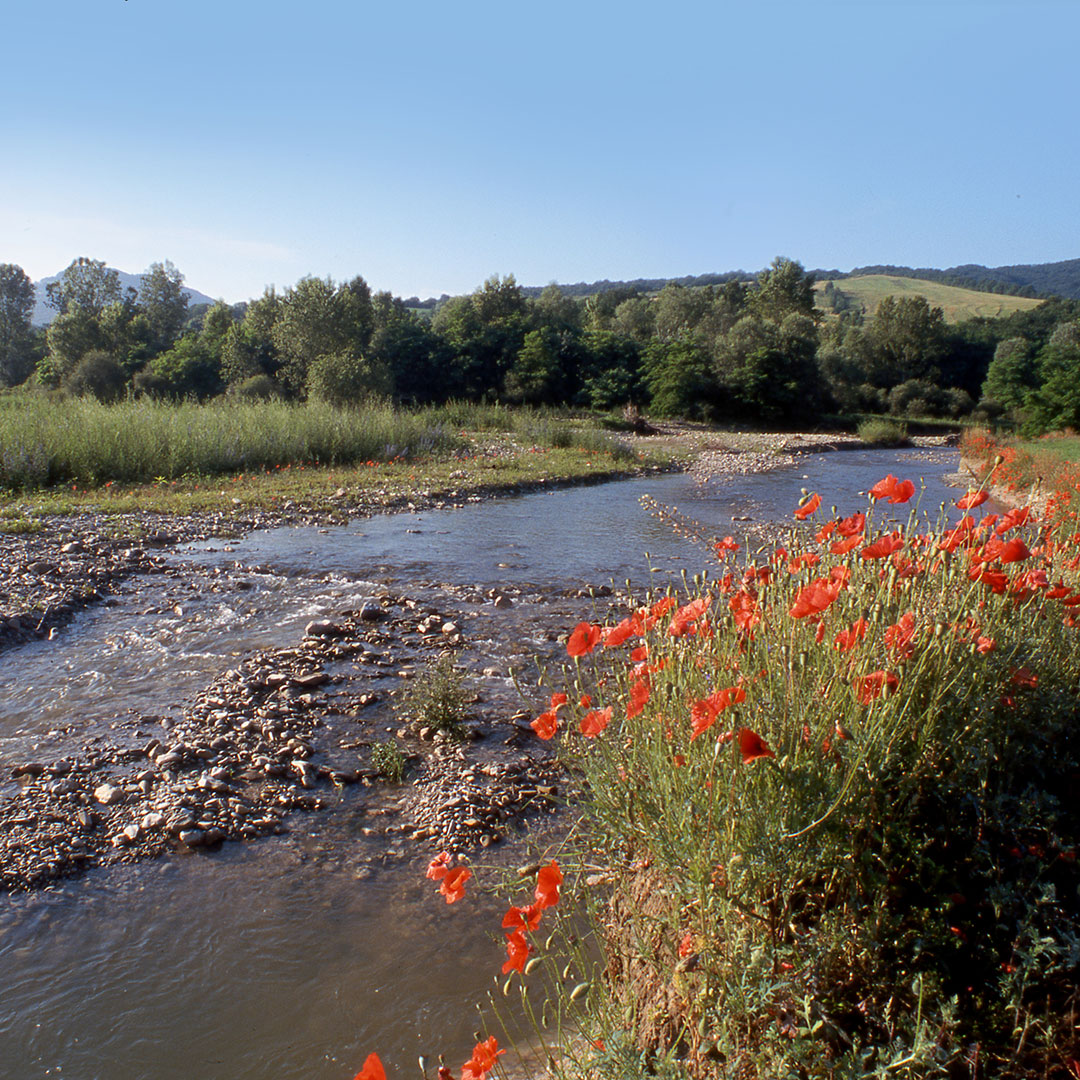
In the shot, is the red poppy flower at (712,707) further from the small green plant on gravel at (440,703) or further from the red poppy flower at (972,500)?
the small green plant on gravel at (440,703)

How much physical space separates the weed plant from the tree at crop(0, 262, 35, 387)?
6055cm

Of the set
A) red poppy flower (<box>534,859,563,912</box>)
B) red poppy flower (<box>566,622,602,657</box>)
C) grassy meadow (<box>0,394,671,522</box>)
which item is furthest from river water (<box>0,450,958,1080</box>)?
grassy meadow (<box>0,394,671,522</box>)

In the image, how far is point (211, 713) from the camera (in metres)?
4.94

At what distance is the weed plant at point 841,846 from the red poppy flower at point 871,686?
10mm

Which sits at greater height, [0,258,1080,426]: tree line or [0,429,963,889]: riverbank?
[0,258,1080,426]: tree line

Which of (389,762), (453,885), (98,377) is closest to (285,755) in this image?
(389,762)

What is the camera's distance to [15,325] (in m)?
57.0

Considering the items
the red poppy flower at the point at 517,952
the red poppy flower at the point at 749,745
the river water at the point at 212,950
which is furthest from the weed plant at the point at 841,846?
the river water at the point at 212,950

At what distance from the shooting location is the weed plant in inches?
71.3

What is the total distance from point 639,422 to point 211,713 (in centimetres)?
3008

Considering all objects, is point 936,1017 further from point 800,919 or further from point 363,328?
point 363,328

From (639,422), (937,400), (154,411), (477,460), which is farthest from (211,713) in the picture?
(937,400)

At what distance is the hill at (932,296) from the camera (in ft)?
289

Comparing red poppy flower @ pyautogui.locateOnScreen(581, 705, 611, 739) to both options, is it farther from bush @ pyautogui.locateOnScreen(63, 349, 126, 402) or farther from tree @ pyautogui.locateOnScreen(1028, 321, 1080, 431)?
bush @ pyautogui.locateOnScreen(63, 349, 126, 402)
